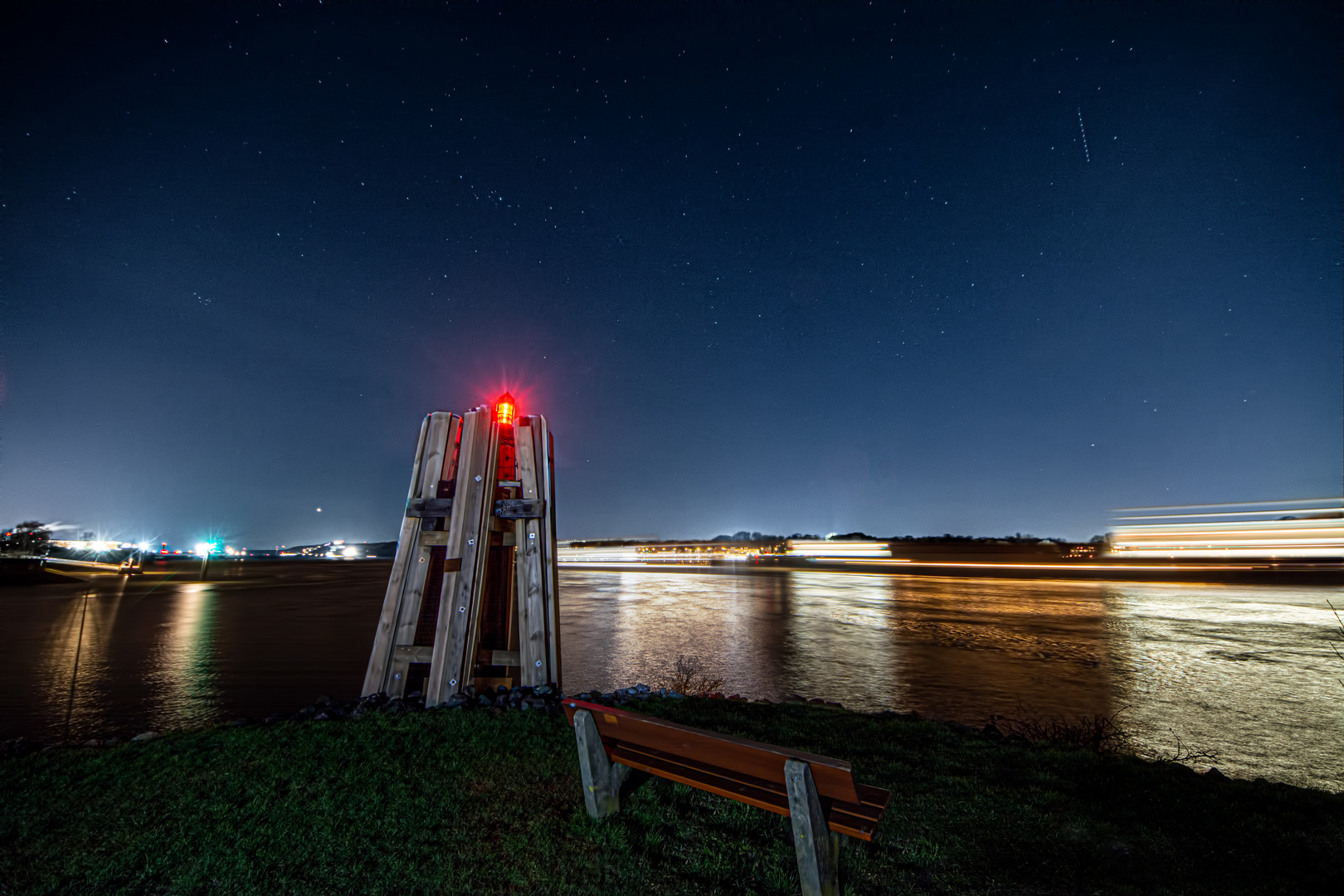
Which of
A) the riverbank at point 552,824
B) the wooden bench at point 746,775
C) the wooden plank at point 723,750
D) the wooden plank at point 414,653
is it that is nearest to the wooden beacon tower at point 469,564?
the wooden plank at point 414,653

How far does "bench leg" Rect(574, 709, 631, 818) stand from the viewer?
3.80 metres

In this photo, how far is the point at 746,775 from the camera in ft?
10.8

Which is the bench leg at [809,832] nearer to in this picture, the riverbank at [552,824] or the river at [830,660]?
the riverbank at [552,824]

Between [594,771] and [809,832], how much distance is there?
1423mm

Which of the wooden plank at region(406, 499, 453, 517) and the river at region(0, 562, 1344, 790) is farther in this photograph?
the river at region(0, 562, 1344, 790)

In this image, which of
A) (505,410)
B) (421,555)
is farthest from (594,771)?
(505,410)

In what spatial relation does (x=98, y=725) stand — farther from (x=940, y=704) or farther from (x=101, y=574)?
(x=101, y=574)

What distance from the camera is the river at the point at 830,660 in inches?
255

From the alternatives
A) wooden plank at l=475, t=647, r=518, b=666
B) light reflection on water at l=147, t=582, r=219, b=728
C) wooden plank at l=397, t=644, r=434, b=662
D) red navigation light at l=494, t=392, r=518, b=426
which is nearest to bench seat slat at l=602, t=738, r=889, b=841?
wooden plank at l=475, t=647, r=518, b=666

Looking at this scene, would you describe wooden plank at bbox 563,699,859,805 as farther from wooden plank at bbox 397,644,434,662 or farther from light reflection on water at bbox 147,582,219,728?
light reflection on water at bbox 147,582,219,728

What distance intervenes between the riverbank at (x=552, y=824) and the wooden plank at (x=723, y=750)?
0.55m

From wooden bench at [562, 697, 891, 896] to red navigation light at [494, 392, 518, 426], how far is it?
350cm

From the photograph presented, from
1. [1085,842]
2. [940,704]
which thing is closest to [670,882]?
[1085,842]

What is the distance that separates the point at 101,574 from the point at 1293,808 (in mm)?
41792
